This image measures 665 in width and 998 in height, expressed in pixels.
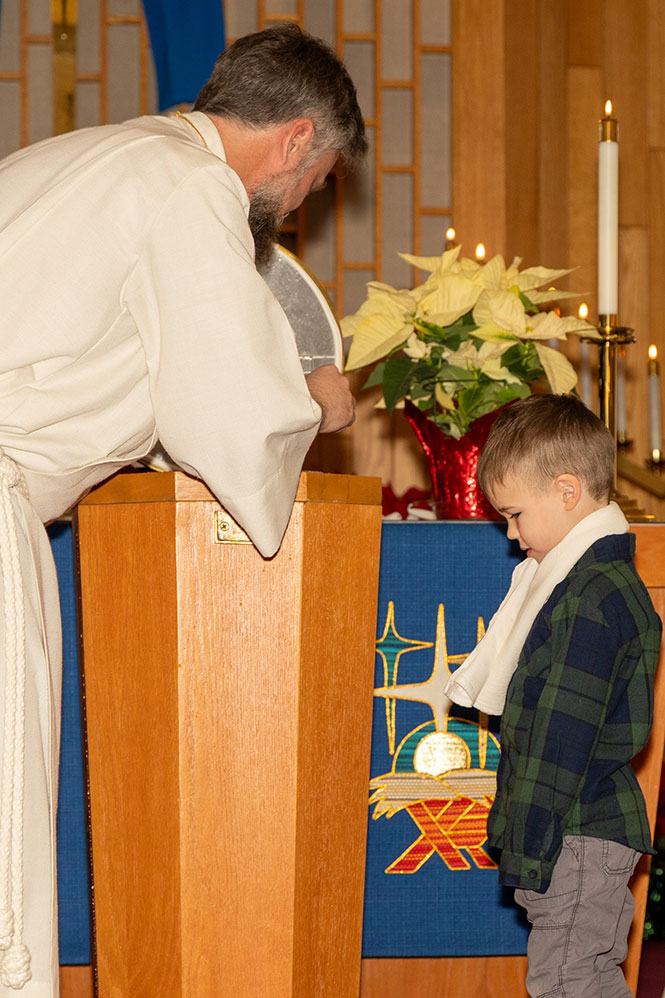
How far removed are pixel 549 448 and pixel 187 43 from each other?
213 cm

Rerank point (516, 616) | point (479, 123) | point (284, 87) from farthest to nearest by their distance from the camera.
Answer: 1. point (479, 123)
2. point (516, 616)
3. point (284, 87)

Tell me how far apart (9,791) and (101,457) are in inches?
13.6

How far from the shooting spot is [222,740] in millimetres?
1202

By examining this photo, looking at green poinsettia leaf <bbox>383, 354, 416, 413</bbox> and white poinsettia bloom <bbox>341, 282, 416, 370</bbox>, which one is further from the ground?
white poinsettia bloom <bbox>341, 282, 416, 370</bbox>

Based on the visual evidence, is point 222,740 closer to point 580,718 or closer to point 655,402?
point 580,718

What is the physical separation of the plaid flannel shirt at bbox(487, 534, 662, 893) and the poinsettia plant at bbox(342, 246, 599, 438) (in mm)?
377

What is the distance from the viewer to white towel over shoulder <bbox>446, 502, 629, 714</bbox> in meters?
1.39

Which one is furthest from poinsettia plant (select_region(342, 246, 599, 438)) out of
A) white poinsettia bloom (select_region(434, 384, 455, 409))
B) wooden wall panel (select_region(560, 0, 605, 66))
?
wooden wall panel (select_region(560, 0, 605, 66))

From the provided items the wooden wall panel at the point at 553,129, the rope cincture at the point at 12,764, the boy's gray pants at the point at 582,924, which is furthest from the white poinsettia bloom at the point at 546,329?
the wooden wall panel at the point at 553,129

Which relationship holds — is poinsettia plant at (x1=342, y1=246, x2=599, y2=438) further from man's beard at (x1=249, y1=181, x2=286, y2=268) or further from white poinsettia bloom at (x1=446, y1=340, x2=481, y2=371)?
man's beard at (x1=249, y1=181, x2=286, y2=268)

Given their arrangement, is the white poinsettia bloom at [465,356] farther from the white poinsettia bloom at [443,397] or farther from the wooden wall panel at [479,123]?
the wooden wall panel at [479,123]

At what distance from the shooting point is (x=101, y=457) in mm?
1181

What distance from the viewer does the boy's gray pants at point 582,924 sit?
129 centimetres

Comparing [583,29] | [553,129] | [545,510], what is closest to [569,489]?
[545,510]
